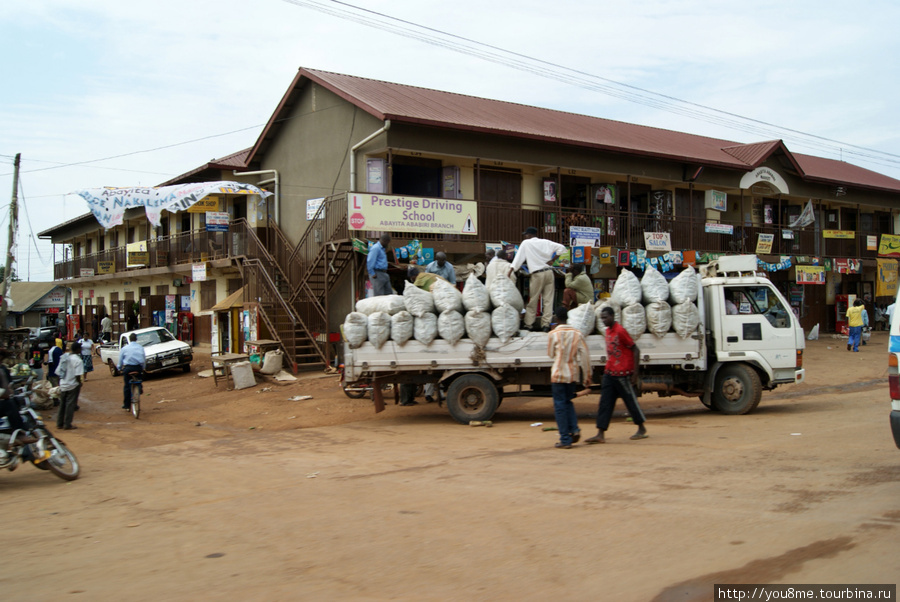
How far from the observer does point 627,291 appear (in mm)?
10883

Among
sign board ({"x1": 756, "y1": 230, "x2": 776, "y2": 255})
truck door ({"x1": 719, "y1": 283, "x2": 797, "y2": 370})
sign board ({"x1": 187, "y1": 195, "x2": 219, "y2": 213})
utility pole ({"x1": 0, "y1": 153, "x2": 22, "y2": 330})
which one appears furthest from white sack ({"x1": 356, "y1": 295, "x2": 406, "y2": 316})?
sign board ({"x1": 756, "y1": 230, "x2": 776, "y2": 255})

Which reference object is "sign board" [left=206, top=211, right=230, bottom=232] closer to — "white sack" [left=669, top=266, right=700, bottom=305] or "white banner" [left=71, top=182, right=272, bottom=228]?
"white banner" [left=71, top=182, right=272, bottom=228]

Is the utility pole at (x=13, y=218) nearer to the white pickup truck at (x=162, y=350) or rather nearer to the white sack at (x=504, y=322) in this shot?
the white pickup truck at (x=162, y=350)

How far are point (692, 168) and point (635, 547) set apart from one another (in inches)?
848

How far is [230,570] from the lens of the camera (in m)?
4.64

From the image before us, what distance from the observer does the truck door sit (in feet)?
37.2

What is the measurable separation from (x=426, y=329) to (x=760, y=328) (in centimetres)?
563

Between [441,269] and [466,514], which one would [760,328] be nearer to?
[441,269]

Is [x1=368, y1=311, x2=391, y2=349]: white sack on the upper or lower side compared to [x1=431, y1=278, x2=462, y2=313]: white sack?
lower

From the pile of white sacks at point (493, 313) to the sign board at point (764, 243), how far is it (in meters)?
16.7

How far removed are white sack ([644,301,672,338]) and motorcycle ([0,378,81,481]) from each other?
8.40 m

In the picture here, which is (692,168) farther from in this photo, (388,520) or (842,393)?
(388,520)

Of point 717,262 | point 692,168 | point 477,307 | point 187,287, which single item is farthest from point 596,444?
point 187,287

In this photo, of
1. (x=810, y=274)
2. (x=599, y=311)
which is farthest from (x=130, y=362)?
(x=810, y=274)
